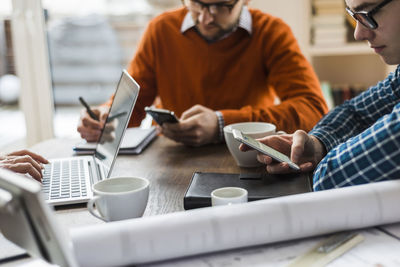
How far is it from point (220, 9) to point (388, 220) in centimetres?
106

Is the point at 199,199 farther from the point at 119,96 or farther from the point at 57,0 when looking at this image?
the point at 57,0

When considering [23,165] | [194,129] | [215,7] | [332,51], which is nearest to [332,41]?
[332,51]

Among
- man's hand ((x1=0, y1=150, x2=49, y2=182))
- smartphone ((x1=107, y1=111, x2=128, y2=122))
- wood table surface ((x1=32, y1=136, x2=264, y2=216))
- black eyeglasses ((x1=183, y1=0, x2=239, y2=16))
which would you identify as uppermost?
black eyeglasses ((x1=183, y1=0, x2=239, y2=16))

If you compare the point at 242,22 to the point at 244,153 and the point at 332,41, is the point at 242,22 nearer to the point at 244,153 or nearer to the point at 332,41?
the point at 244,153

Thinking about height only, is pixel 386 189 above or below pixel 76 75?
above

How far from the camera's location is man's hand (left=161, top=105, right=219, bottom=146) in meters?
1.32

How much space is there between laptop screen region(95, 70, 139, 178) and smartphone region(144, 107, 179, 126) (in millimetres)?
95

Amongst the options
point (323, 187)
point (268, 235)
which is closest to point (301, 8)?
point (323, 187)

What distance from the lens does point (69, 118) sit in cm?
341

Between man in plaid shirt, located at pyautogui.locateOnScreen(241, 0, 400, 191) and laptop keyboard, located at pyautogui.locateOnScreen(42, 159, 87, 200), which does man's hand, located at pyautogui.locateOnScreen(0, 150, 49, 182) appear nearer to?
laptop keyboard, located at pyautogui.locateOnScreen(42, 159, 87, 200)

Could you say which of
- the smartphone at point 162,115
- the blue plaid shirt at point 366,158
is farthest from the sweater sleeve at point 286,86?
the blue plaid shirt at point 366,158

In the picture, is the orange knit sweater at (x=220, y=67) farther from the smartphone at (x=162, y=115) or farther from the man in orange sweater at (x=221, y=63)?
the smartphone at (x=162, y=115)

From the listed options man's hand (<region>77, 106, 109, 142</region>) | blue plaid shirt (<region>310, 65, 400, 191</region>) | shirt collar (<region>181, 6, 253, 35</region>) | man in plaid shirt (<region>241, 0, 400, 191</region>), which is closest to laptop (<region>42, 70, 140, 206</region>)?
man's hand (<region>77, 106, 109, 142</region>)

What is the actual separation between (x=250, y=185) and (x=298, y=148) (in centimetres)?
18
